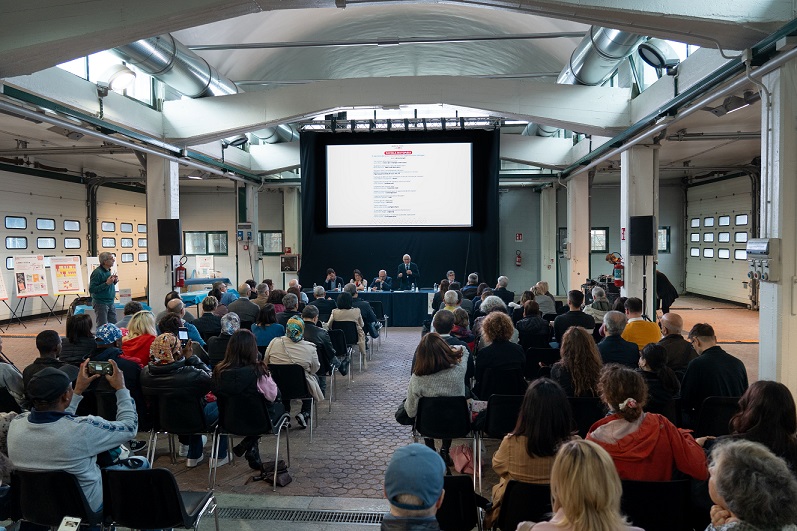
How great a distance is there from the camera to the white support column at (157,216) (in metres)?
9.39

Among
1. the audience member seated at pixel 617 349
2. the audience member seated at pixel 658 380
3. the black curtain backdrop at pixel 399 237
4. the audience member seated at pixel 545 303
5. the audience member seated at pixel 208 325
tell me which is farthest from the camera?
the black curtain backdrop at pixel 399 237

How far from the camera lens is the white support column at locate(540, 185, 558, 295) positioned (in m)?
16.4

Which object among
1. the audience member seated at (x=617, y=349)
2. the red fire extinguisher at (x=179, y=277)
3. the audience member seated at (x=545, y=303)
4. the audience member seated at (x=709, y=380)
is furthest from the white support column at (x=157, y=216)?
→ the audience member seated at (x=709, y=380)

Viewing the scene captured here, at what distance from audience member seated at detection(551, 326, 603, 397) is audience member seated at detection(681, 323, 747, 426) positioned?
607 mm

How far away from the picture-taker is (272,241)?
716 inches

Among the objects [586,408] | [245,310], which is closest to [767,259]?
[586,408]

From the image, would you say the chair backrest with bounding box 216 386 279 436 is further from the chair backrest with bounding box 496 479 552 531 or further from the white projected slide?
the white projected slide

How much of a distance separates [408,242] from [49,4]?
1054 centimetres

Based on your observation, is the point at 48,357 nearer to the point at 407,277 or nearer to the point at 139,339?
the point at 139,339

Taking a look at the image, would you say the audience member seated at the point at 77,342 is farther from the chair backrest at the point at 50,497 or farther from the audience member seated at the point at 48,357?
the chair backrest at the point at 50,497

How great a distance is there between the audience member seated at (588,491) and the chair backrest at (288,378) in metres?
3.12

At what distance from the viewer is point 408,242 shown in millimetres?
14766

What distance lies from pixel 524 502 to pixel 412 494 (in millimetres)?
876

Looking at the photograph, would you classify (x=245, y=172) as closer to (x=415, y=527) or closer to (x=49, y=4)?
(x=49, y=4)
